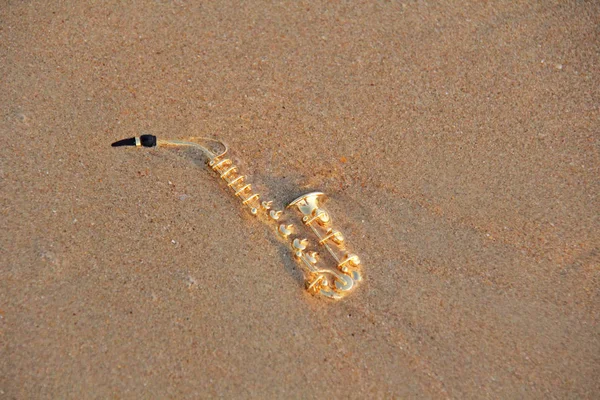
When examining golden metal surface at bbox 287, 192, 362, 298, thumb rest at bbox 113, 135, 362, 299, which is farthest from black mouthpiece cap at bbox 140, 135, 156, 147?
golden metal surface at bbox 287, 192, 362, 298

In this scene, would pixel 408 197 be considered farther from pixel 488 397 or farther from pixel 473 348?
pixel 488 397

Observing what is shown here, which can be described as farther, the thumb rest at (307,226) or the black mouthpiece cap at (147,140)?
the black mouthpiece cap at (147,140)

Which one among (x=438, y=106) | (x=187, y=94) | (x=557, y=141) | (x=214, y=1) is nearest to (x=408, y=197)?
(x=438, y=106)

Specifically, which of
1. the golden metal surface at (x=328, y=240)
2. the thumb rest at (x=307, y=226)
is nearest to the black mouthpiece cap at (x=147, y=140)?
the thumb rest at (x=307, y=226)

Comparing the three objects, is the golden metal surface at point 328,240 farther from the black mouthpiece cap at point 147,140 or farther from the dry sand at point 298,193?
the black mouthpiece cap at point 147,140

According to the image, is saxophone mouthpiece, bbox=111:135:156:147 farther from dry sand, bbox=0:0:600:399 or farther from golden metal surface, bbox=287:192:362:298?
golden metal surface, bbox=287:192:362:298

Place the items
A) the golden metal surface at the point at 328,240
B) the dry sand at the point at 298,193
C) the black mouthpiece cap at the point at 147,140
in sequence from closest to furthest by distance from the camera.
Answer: the dry sand at the point at 298,193 < the golden metal surface at the point at 328,240 < the black mouthpiece cap at the point at 147,140

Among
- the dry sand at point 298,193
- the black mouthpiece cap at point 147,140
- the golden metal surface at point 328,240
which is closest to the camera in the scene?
the dry sand at point 298,193
